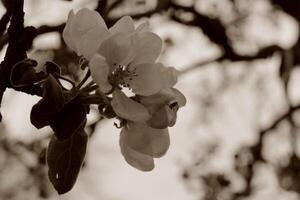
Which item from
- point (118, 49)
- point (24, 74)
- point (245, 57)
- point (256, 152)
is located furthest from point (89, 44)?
point (256, 152)

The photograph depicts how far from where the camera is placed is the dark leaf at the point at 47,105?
2.85 feet

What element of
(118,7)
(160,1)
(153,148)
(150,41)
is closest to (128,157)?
(153,148)

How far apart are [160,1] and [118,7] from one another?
437 millimetres

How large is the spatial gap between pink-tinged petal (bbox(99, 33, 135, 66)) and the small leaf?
0.10m

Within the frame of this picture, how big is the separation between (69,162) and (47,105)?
4.9 inches

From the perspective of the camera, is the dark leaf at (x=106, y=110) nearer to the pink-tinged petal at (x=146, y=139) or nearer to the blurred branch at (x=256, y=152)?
the pink-tinged petal at (x=146, y=139)

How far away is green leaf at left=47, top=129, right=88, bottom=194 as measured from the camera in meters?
0.96

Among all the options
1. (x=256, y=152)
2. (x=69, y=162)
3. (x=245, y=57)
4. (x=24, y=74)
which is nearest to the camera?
(x=24, y=74)

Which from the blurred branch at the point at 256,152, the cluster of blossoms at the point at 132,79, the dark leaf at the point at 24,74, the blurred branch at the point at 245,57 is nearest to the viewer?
the dark leaf at the point at 24,74

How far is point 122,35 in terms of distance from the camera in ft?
3.24

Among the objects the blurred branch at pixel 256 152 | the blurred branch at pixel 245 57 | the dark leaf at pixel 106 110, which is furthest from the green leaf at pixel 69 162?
the blurred branch at pixel 256 152

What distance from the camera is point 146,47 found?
100 cm

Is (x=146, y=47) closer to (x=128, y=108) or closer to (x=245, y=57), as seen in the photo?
(x=128, y=108)

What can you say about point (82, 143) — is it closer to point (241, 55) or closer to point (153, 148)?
point (153, 148)
